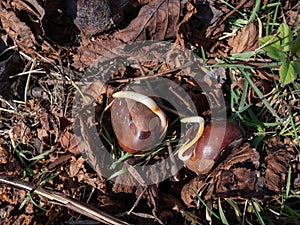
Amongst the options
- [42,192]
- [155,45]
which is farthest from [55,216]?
[155,45]

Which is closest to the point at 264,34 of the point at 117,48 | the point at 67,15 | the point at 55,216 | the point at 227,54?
the point at 227,54

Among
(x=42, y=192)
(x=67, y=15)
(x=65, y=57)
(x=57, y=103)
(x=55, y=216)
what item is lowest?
(x=55, y=216)

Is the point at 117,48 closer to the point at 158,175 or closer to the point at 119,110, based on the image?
the point at 119,110

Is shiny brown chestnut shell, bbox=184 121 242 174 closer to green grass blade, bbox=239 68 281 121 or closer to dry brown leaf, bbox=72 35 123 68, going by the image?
green grass blade, bbox=239 68 281 121

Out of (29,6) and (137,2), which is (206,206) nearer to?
(137,2)

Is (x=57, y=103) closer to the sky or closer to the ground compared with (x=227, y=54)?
closer to the ground

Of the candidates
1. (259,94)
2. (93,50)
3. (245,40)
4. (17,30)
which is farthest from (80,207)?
(245,40)

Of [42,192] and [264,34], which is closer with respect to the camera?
[42,192]
